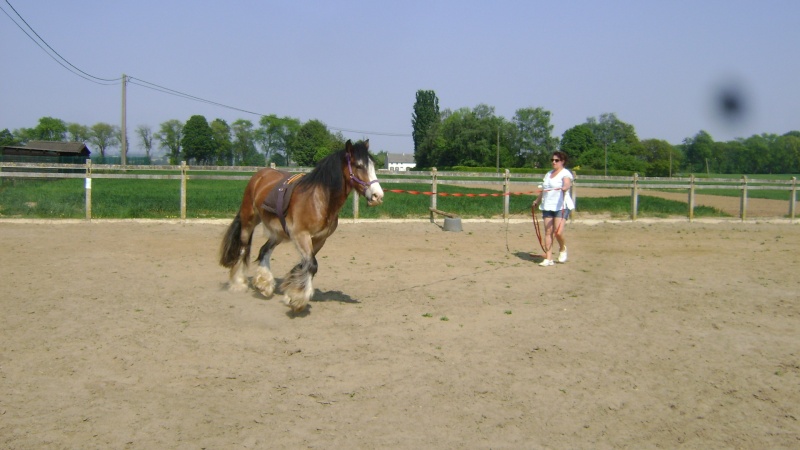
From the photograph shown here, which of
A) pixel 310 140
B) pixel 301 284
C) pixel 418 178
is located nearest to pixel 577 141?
pixel 310 140

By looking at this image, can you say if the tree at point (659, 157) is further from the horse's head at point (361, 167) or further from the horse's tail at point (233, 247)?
Answer: the horse's head at point (361, 167)

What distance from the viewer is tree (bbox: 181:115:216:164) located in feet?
320

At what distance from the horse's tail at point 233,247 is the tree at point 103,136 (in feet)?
409

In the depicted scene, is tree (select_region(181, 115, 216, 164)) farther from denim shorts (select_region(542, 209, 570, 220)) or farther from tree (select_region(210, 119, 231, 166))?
denim shorts (select_region(542, 209, 570, 220))

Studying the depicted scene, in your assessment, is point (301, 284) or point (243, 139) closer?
point (301, 284)

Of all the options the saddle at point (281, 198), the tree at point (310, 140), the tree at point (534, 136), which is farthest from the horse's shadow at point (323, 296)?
the tree at point (534, 136)

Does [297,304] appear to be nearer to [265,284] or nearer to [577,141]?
[265,284]

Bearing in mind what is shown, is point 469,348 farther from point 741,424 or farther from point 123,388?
point 123,388

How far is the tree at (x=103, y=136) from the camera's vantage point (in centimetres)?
11988

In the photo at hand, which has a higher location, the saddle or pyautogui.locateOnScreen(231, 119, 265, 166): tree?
pyautogui.locateOnScreen(231, 119, 265, 166): tree

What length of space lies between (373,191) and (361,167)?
1.45 feet

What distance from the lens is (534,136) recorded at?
3693 inches

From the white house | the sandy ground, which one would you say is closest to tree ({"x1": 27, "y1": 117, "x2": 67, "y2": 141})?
the white house

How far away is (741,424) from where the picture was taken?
4.01 m
